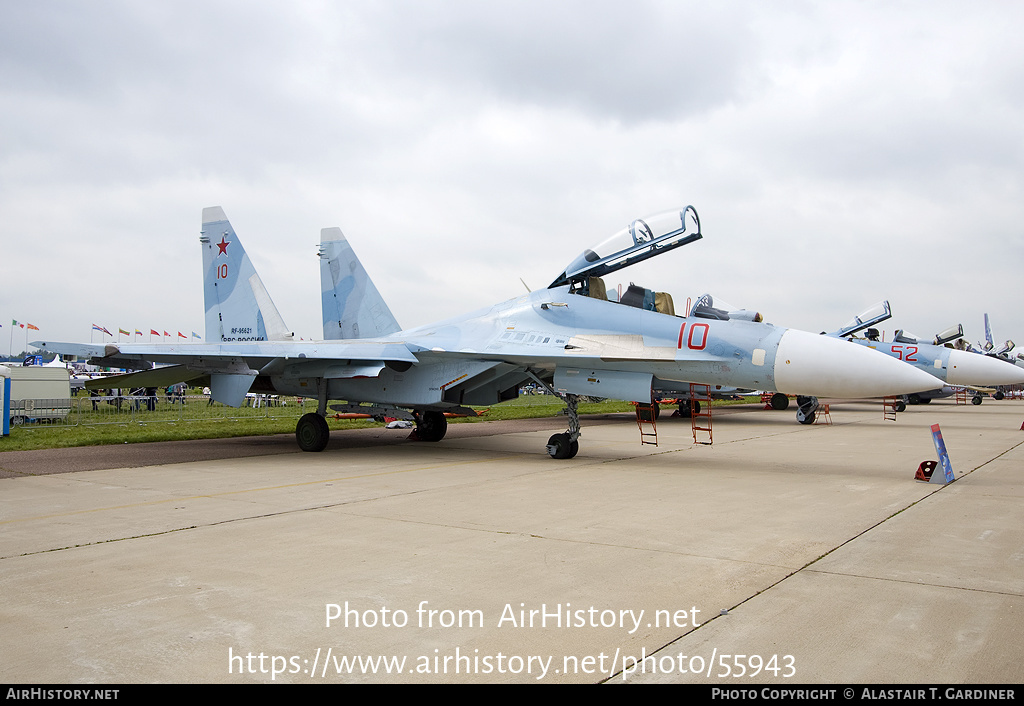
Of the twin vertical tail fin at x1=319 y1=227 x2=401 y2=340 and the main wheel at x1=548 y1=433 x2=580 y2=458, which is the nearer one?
the main wheel at x1=548 y1=433 x2=580 y2=458

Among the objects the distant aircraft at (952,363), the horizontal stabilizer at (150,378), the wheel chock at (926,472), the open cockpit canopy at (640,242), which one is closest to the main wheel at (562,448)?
the open cockpit canopy at (640,242)

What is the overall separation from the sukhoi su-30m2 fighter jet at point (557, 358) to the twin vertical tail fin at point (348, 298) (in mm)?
1712

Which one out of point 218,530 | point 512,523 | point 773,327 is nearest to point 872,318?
point 773,327

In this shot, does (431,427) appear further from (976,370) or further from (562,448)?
(976,370)

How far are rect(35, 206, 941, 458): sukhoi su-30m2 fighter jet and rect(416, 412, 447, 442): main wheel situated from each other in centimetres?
3

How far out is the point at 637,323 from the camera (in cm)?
942

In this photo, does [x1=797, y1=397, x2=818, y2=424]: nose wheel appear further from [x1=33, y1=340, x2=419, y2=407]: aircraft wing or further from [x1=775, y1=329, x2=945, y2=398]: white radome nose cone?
[x1=33, y1=340, x2=419, y2=407]: aircraft wing

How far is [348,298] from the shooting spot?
14461 mm

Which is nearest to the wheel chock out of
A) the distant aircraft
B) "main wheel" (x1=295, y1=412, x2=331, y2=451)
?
"main wheel" (x1=295, y1=412, x2=331, y2=451)

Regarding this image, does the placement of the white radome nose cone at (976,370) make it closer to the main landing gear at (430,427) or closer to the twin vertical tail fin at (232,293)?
the main landing gear at (430,427)

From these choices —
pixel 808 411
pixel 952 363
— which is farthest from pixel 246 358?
pixel 952 363

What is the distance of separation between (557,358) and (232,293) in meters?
7.55

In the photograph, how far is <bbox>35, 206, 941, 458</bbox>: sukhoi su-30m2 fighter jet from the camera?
8.39m

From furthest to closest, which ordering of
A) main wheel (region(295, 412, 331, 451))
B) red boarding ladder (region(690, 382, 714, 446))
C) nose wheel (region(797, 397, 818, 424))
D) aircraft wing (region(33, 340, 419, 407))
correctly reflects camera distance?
nose wheel (region(797, 397, 818, 424)) → main wheel (region(295, 412, 331, 451)) → aircraft wing (region(33, 340, 419, 407)) → red boarding ladder (region(690, 382, 714, 446))
